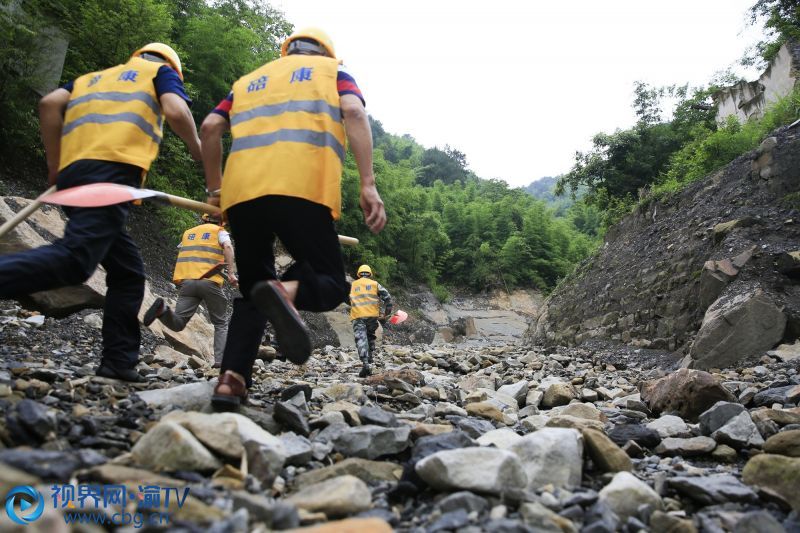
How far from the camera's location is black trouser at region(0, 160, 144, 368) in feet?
6.61

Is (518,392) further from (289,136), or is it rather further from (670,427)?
(289,136)

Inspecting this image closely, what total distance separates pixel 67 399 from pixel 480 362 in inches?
317

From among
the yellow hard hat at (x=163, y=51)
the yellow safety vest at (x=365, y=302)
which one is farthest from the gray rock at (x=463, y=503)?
the yellow safety vest at (x=365, y=302)

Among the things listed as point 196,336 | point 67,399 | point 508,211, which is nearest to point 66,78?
point 196,336

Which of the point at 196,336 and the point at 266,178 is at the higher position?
the point at 266,178

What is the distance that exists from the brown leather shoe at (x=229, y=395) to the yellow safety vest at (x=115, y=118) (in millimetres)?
1265

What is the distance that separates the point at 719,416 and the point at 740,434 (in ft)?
1.15

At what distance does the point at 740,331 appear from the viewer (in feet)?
20.9

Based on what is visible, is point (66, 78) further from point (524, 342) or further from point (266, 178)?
point (524, 342)

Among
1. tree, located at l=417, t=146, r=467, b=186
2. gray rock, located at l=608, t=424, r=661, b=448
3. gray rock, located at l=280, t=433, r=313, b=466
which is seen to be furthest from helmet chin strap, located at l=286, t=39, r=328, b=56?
tree, located at l=417, t=146, r=467, b=186

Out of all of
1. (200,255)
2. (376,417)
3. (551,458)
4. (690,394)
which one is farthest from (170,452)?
(200,255)

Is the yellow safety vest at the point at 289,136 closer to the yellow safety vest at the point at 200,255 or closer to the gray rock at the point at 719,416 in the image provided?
the gray rock at the point at 719,416

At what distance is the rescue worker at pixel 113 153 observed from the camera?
2.27 metres

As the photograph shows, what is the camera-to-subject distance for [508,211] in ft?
140
